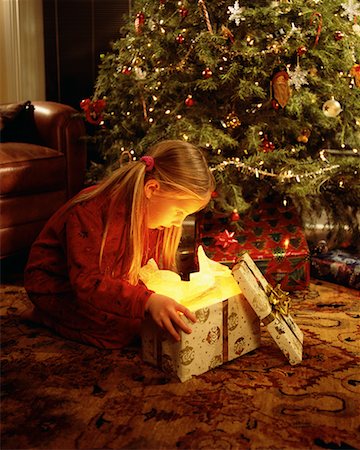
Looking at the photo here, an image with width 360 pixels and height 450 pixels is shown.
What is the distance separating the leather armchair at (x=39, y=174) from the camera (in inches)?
94.5

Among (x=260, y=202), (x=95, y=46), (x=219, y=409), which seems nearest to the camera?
(x=219, y=409)

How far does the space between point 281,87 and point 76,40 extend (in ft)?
5.74

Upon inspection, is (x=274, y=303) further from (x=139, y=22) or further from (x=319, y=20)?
(x=139, y=22)

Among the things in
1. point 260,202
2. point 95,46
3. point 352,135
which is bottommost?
point 260,202

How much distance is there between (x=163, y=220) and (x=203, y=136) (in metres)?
0.62

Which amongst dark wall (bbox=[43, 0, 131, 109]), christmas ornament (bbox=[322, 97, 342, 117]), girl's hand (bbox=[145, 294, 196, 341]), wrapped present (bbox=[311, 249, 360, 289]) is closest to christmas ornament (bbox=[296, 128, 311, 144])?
christmas ornament (bbox=[322, 97, 342, 117])

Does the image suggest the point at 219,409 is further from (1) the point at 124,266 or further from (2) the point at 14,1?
(2) the point at 14,1

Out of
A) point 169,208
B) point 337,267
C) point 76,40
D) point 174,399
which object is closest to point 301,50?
point 337,267

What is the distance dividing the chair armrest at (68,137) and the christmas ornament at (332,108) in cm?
111

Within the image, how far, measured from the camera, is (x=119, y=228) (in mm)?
1620

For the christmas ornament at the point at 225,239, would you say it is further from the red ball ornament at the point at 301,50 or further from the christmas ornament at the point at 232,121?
the red ball ornament at the point at 301,50

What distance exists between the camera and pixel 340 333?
1793mm

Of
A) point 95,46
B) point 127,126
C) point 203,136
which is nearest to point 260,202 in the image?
point 203,136

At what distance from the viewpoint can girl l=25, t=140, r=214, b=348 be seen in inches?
61.2
